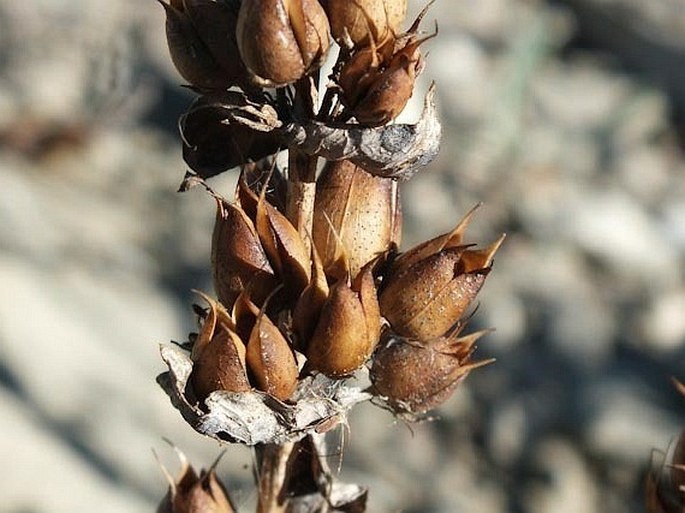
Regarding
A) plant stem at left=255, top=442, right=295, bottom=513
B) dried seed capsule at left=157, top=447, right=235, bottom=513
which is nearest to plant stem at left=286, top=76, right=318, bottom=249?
plant stem at left=255, top=442, right=295, bottom=513

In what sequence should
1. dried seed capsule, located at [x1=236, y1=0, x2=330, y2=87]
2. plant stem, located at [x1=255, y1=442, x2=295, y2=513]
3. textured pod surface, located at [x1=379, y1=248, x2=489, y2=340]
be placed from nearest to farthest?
dried seed capsule, located at [x1=236, y1=0, x2=330, y2=87], textured pod surface, located at [x1=379, y1=248, x2=489, y2=340], plant stem, located at [x1=255, y1=442, x2=295, y2=513]

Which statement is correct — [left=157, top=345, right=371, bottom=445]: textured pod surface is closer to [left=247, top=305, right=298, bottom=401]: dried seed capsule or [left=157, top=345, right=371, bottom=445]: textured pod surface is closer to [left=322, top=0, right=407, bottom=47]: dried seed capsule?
[left=247, top=305, right=298, bottom=401]: dried seed capsule

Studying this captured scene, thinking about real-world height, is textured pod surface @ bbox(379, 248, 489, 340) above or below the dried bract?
below

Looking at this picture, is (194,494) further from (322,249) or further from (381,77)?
(381,77)

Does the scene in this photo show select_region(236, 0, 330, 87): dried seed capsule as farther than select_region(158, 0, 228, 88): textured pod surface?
No

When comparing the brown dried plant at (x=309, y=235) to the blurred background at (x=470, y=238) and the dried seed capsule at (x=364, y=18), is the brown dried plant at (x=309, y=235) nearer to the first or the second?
the dried seed capsule at (x=364, y=18)

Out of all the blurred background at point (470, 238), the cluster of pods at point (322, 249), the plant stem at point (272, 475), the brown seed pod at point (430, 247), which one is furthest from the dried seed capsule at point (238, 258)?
the blurred background at point (470, 238)

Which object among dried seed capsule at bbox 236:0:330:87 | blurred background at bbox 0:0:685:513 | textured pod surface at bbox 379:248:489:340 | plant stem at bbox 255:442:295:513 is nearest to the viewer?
dried seed capsule at bbox 236:0:330:87
